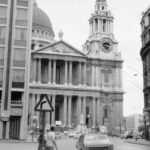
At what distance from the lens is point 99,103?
95250mm

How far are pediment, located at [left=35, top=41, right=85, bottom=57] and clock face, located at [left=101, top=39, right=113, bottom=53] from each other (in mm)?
8111

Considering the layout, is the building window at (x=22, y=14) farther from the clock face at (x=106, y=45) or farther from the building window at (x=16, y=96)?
the clock face at (x=106, y=45)

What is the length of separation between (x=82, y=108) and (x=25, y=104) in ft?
138

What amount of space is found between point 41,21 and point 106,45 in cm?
2815

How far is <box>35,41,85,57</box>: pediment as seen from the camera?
94000 mm

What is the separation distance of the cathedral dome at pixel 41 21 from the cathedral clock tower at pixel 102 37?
20760 millimetres

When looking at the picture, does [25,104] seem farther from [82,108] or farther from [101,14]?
[101,14]

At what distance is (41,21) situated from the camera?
4673 inches

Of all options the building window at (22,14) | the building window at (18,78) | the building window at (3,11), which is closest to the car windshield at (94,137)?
the building window at (18,78)

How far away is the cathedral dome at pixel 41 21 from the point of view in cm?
11719

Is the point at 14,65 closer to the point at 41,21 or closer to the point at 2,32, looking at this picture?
the point at 2,32

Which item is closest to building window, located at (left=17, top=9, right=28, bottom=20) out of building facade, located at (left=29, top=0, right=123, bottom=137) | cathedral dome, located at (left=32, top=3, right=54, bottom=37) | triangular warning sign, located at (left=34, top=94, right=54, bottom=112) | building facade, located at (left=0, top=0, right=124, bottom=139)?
building facade, located at (left=0, top=0, right=124, bottom=139)

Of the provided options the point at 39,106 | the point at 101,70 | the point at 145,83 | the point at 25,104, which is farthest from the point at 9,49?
the point at 101,70

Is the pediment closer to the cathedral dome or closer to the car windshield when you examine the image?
the cathedral dome
